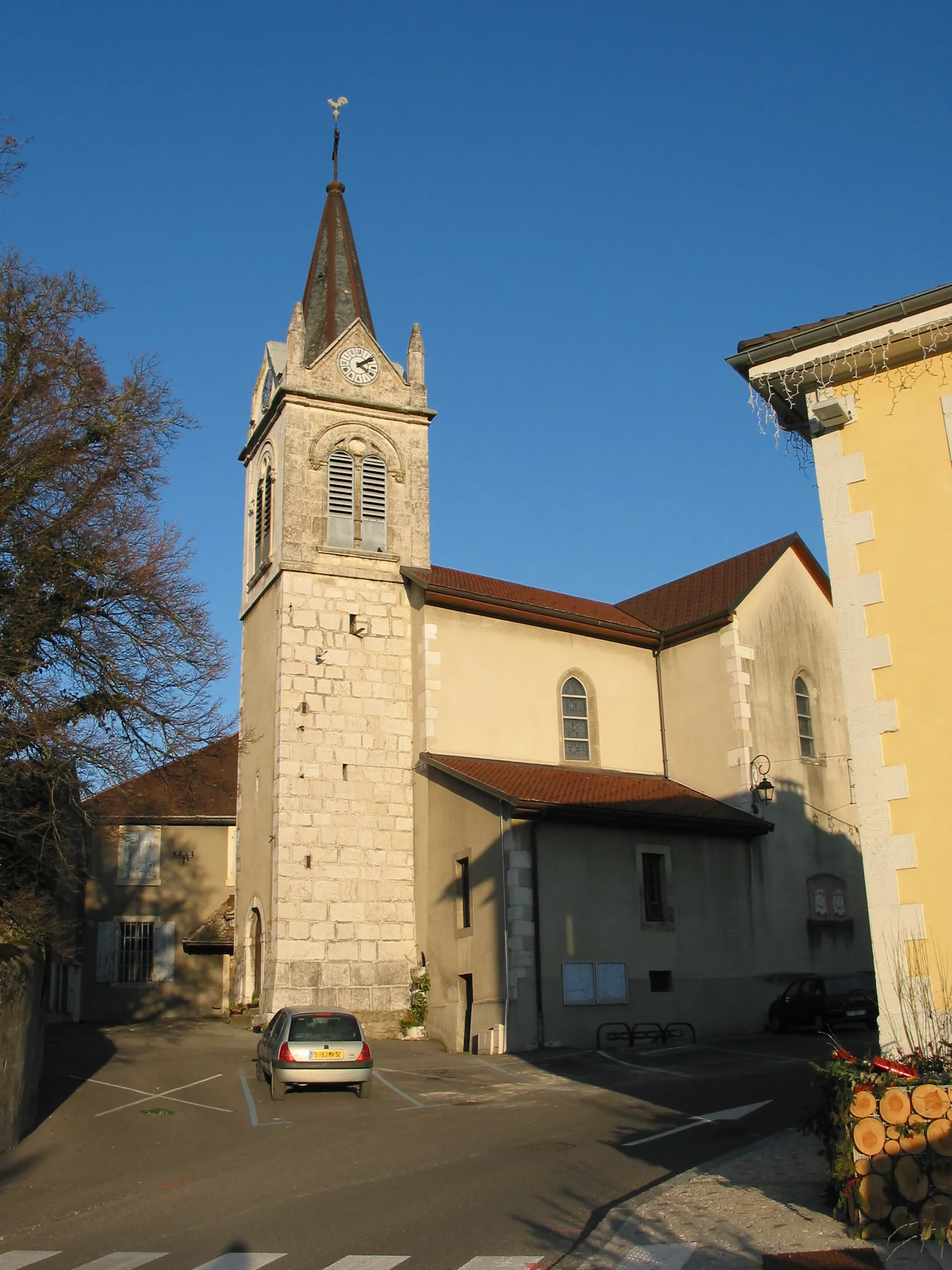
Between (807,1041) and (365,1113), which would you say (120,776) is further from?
(807,1041)

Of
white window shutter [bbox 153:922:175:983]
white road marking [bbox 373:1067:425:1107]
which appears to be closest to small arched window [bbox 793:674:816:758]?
white road marking [bbox 373:1067:425:1107]

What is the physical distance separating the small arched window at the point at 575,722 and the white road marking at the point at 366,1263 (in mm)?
20131

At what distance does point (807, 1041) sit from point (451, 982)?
6.97 metres

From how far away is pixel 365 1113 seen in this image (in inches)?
612

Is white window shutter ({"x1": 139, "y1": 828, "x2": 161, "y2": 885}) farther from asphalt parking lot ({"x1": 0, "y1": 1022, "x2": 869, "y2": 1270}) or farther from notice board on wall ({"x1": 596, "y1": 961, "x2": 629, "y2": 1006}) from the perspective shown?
notice board on wall ({"x1": 596, "y1": 961, "x2": 629, "y2": 1006})

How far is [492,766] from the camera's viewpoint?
26.0 metres

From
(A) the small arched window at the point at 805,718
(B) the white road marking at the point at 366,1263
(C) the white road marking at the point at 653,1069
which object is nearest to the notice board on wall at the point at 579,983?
(C) the white road marking at the point at 653,1069

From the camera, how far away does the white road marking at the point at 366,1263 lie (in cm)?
791

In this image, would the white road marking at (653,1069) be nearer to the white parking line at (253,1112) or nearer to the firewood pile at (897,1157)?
the white parking line at (253,1112)

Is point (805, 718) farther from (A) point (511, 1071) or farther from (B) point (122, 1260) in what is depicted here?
(B) point (122, 1260)

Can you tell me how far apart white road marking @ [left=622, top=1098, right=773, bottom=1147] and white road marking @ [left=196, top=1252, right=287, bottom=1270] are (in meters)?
4.78

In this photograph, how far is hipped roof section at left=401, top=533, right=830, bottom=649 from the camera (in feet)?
90.4

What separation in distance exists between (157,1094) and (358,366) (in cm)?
1846

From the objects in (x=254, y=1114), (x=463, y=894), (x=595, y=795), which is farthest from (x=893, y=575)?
(x=463, y=894)
